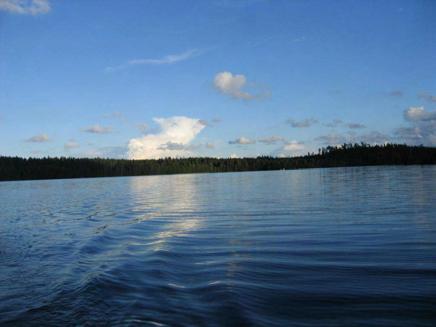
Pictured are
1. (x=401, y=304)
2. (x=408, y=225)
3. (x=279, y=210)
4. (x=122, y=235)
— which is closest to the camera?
(x=401, y=304)

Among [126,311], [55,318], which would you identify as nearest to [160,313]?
[126,311]

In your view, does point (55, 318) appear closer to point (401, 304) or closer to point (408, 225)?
Answer: point (401, 304)

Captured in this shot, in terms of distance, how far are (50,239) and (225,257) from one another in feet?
36.0

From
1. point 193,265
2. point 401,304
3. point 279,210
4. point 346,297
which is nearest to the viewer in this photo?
point 401,304

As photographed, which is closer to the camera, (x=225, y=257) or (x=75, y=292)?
(x=75, y=292)

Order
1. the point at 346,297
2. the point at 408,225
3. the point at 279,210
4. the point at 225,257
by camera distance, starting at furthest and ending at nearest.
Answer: the point at 279,210 < the point at 408,225 < the point at 225,257 < the point at 346,297

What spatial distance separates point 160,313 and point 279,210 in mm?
23584

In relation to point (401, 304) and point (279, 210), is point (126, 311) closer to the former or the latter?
point (401, 304)

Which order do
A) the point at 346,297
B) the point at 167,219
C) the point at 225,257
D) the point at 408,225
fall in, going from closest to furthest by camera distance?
the point at 346,297
the point at 225,257
the point at 408,225
the point at 167,219

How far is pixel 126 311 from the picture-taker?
9.45 meters

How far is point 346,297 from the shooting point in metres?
9.73

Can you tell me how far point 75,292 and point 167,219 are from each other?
18.8 m

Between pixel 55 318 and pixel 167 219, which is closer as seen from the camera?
pixel 55 318

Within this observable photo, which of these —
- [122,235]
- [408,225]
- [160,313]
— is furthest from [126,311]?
[408,225]
